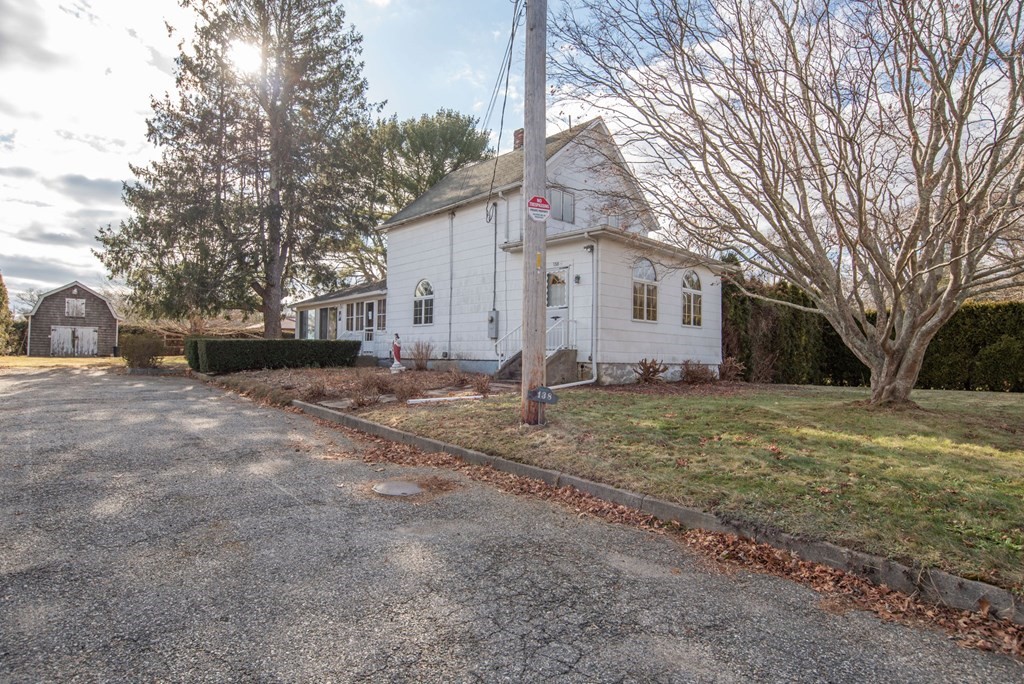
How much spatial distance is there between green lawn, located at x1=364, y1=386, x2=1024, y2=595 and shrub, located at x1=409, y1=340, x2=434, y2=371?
305 inches

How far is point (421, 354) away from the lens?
53.9 feet

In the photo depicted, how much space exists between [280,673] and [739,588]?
2.42 meters

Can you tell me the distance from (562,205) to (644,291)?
3436 millimetres

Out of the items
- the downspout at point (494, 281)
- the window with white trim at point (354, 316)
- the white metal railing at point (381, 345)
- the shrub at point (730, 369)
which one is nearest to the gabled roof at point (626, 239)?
the downspout at point (494, 281)

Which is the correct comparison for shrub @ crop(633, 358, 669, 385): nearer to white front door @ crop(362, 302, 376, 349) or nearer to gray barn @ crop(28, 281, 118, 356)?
white front door @ crop(362, 302, 376, 349)

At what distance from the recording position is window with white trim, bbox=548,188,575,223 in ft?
49.1

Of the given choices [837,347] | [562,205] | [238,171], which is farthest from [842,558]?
[238,171]

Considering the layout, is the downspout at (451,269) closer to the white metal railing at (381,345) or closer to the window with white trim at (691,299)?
the white metal railing at (381,345)

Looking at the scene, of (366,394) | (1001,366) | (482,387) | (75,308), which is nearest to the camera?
(366,394)

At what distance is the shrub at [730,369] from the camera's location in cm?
1560

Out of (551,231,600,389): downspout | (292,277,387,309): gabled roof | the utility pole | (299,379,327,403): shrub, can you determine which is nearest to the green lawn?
the utility pole

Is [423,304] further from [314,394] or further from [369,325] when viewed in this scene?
[314,394]

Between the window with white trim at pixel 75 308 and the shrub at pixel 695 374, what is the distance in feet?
127

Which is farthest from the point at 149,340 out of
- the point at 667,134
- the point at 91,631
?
the point at 91,631
